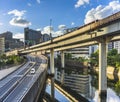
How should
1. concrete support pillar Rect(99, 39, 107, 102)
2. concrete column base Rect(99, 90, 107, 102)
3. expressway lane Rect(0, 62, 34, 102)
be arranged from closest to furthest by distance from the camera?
1. expressway lane Rect(0, 62, 34, 102)
2. concrete column base Rect(99, 90, 107, 102)
3. concrete support pillar Rect(99, 39, 107, 102)

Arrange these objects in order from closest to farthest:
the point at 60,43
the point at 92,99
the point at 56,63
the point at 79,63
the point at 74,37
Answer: the point at 92,99 < the point at 74,37 < the point at 60,43 < the point at 79,63 < the point at 56,63

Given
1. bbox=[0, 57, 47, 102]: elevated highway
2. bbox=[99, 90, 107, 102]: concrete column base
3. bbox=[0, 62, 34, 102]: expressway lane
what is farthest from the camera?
bbox=[99, 90, 107, 102]: concrete column base

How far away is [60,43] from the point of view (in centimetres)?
7638

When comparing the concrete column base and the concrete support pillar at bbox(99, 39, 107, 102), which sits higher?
the concrete support pillar at bbox(99, 39, 107, 102)

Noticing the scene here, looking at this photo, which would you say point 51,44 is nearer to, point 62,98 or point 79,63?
point 62,98

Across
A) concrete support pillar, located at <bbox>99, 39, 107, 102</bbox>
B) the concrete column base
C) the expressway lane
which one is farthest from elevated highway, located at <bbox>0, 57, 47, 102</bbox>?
concrete support pillar, located at <bbox>99, 39, 107, 102</bbox>

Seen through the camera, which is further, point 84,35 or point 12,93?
point 84,35

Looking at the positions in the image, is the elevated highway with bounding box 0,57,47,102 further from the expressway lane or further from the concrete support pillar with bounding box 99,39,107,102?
the concrete support pillar with bounding box 99,39,107,102

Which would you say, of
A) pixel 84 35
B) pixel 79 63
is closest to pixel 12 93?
pixel 84 35

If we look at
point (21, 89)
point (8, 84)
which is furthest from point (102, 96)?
point (8, 84)

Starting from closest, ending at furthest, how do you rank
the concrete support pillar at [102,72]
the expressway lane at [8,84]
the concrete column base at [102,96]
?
the expressway lane at [8,84]
the concrete column base at [102,96]
the concrete support pillar at [102,72]

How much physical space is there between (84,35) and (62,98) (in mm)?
13950

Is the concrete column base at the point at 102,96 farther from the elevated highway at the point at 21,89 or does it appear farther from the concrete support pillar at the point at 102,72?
the elevated highway at the point at 21,89

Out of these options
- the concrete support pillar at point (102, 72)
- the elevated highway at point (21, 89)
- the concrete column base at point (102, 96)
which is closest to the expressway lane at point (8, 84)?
the elevated highway at point (21, 89)
